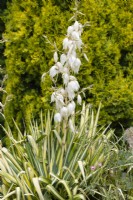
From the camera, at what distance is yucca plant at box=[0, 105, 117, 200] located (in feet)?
10.3

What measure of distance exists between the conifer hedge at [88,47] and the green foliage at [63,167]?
382 mm

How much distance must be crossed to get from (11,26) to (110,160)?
166cm

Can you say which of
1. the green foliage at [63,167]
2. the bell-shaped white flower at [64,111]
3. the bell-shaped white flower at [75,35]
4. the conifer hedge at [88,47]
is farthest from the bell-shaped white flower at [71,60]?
the conifer hedge at [88,47]

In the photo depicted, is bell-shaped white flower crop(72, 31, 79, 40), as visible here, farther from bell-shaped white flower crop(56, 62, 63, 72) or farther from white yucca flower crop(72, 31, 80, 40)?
bell-shaped white flower crop(56, 62, 63, 72)

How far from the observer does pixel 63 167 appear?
3244 millimetres

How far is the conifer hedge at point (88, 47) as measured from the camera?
3.89 metres

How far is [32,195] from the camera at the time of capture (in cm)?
314

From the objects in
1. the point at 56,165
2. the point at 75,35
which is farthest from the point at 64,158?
the point at 75,35

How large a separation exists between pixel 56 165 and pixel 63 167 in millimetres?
223

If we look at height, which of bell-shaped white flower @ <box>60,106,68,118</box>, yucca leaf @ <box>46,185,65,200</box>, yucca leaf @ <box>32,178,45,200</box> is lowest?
yucca leaf @ <box>46,185,65,200</box>

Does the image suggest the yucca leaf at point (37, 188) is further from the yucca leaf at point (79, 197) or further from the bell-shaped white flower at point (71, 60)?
the bell-shaped white flower at point (71, 60)

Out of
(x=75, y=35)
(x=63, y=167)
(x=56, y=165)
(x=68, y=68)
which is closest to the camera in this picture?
(x=75, y=35)

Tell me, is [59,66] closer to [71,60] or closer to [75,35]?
[71,60]

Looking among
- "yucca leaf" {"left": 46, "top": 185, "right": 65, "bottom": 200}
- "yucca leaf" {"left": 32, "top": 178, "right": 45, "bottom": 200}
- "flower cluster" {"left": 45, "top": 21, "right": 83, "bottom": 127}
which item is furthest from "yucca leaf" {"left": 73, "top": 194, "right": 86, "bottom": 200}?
"flower cluster" {"left": 45, "top": 21, "right": 83, "bottom": 127}
